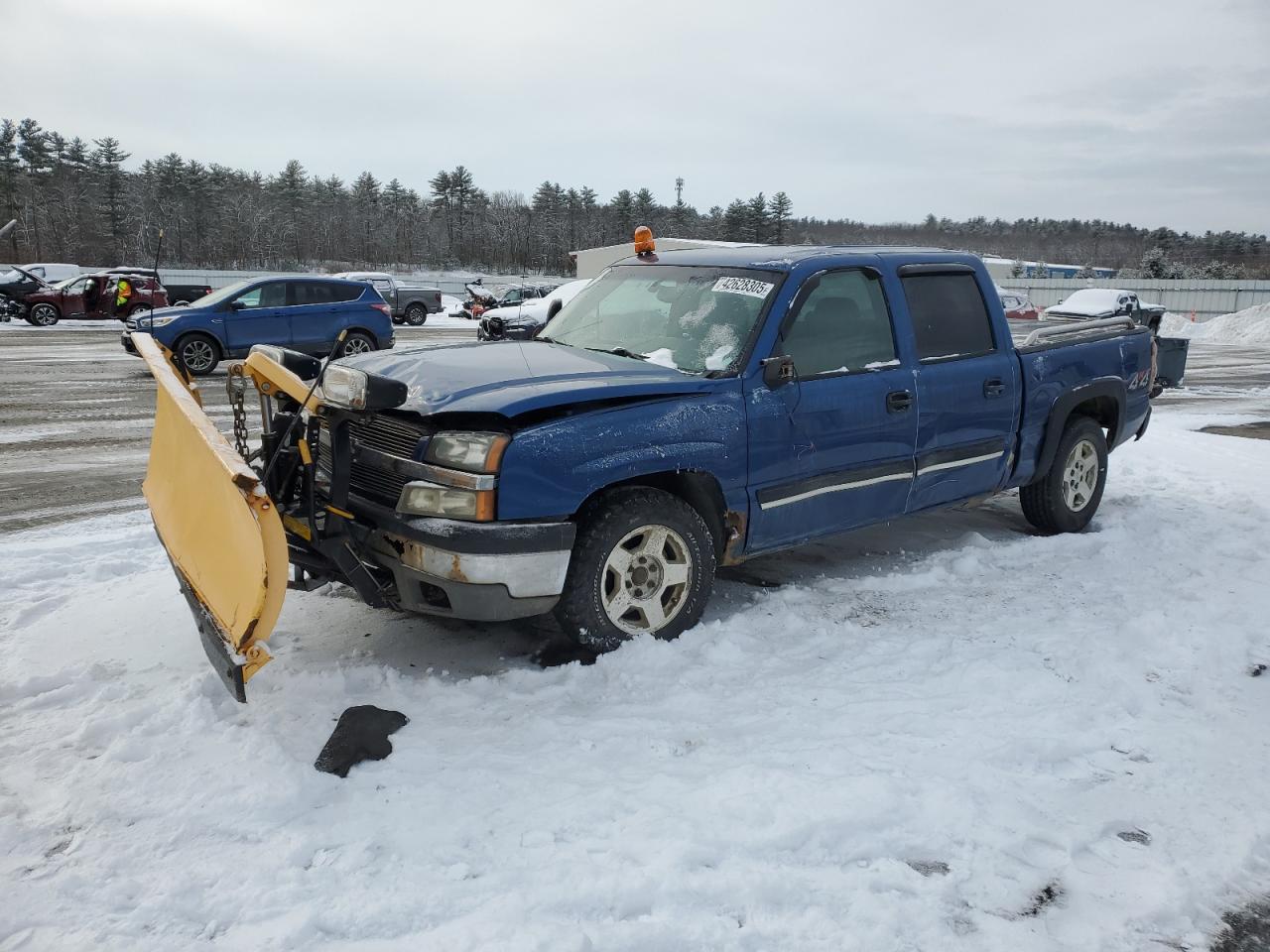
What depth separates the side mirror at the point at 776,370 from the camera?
4199 mm

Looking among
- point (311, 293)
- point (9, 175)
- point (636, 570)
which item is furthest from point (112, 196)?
point (636, 570)

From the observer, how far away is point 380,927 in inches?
93.0

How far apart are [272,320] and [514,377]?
13.4 m

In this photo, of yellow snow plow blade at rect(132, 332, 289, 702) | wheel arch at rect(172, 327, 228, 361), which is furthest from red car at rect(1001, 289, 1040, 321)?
yellow snow plow blade at rect(132, 332, 289, 702)

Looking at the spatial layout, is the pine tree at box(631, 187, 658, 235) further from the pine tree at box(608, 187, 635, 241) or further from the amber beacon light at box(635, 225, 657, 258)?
the amber beacon light at box(635, 225, 657, 258)

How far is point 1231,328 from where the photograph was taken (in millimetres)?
31734

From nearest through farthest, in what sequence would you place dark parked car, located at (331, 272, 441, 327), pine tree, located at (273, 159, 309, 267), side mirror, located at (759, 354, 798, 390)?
1. side mirror, located at (759, 354, 798, 390)
2. dark parked car, located at (331, 272, 441, 327)
3. pine tree, located at (273, 159, 309, 267)

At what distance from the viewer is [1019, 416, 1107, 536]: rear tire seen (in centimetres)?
589

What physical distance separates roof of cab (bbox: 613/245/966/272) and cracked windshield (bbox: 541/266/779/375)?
0.24 feet

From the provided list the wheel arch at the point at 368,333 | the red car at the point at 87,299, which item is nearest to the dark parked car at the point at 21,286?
the red car at the point at 87,299

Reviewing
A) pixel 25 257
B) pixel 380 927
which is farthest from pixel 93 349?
pixel 25 257

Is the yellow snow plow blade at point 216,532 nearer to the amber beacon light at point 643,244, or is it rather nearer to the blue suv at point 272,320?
the amber beacon light at point 643,244

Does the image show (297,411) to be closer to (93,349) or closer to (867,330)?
(867,330)

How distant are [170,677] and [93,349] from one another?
18729 millimetres
